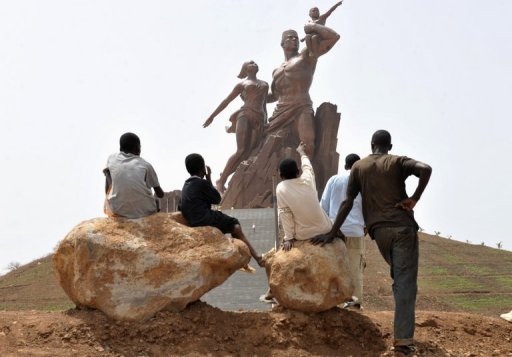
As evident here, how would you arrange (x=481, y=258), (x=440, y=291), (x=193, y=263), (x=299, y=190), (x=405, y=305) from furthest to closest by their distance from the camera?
(x=481, y=258)
(x=440, y=291)
(x=299, y=190)
(x=193, y=263)
(x=405, y=305)

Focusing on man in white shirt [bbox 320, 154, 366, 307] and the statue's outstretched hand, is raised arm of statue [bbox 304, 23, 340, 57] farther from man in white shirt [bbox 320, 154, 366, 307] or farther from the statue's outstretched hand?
man in white shirt [bbox 320, 154, 366, 307]

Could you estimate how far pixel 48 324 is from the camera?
4.90 m

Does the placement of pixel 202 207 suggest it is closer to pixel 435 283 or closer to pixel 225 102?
pixel 435 283

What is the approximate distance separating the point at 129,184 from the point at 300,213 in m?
1.54

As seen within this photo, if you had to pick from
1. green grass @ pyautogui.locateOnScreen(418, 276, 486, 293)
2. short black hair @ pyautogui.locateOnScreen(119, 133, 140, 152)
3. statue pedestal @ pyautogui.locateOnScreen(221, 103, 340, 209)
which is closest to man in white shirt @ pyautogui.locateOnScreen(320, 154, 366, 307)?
short black hair @ pyautogui.locateOnScreen(119, 133, 140, 152)

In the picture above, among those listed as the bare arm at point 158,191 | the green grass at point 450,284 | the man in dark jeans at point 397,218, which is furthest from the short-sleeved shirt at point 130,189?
the green grass at point 450,284

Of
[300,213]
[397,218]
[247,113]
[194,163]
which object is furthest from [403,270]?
[247,113]

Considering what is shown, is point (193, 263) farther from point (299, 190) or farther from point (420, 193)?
point (420, 193)

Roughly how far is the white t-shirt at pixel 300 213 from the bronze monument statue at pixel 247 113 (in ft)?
47.8

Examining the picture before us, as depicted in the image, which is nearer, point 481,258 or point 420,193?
point 420,193

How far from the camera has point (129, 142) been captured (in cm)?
566

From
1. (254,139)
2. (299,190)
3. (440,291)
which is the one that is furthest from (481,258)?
(299,190)

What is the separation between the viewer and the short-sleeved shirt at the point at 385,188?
16.6ft

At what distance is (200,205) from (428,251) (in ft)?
45.8
